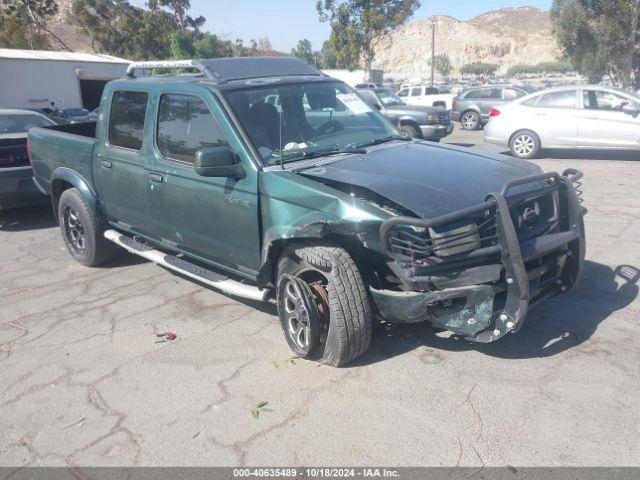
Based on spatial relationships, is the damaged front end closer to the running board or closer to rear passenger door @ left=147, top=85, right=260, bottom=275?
the running board

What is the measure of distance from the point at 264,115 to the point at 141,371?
6.79 feet

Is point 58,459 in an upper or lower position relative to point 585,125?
lower

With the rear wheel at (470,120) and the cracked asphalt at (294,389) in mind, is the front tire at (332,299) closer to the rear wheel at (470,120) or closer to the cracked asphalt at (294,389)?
the cracked asphalt at (294,389)

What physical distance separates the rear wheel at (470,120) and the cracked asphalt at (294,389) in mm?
15968

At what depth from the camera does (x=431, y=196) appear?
3518 millimetres

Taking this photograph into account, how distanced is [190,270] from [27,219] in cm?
526

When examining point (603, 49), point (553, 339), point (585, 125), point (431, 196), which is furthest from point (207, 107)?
point (603, 49)

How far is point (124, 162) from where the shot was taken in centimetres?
517

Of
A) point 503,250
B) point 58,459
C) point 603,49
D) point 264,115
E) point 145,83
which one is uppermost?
point 603,49

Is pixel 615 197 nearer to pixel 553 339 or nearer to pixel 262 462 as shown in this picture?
pixel 553 339

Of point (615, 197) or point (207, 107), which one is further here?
point (615, 197)

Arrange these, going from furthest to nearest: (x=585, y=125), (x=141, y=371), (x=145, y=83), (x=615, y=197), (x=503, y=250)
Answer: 1. (x=585, y=125)
2. (x=615, y=197)
3. (x=145, y=83)
4. (x=141, y=371)
5. (x=503, y=250)

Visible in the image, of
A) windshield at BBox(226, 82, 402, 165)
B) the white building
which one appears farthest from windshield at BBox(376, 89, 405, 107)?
the white building

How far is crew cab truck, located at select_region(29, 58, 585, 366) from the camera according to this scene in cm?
334
